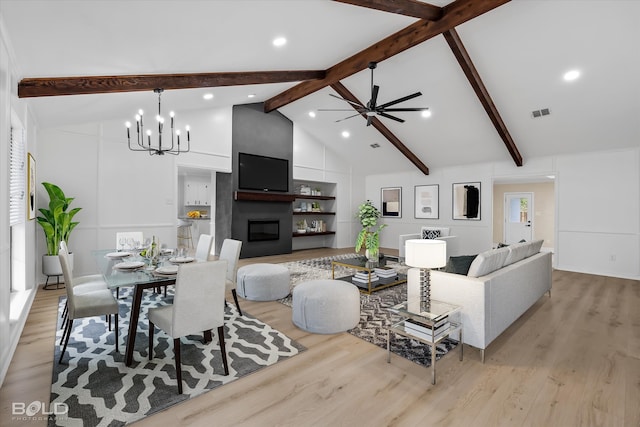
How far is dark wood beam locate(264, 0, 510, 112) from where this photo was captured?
Answer: 3724mm

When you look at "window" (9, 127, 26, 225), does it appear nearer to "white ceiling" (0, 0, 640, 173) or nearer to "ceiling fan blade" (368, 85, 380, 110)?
"white ceiling" (0, 0, 640, 173)

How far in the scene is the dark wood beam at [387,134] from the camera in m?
6.22

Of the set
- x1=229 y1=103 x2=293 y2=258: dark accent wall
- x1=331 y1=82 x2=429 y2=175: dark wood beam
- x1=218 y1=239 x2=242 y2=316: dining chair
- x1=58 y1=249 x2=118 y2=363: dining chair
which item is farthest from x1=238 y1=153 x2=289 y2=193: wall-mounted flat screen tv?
x1=58 y1=249 x2=118 y2=363: dining chair

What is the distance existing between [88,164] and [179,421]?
4934 millimetres

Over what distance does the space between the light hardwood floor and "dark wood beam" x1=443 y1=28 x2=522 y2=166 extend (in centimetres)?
365

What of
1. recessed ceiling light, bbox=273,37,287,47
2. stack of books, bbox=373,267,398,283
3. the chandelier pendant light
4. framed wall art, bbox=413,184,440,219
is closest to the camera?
recessed ceiling light, bbox=273,37,287,47

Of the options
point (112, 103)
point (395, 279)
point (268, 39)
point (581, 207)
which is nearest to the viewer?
point (268, 39)

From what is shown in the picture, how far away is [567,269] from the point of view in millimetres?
6266

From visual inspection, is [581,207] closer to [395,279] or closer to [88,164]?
[395,279]

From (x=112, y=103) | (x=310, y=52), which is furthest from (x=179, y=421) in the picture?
(x=310, y=52)

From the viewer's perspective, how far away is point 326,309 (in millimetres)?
3055

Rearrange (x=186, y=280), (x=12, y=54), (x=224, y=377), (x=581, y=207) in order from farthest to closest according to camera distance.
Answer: (x=581, y=207) → (x=12, y=54) → (x=224, y=377) → (x=186, y=280)

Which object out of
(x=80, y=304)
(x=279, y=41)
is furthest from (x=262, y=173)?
(x=80, y=304)

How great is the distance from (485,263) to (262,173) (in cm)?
575
